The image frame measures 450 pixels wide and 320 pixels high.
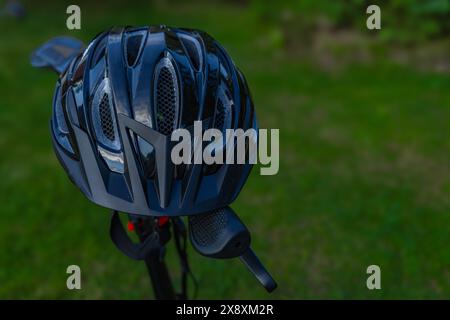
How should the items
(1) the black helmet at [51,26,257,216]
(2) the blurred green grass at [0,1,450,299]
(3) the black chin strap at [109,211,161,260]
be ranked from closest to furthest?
(1) the black helmet at [51,26,257,216] < (3) the black chin strap at [109,211,161,260] < (2) the blurred green grass at [0,1,450,299]

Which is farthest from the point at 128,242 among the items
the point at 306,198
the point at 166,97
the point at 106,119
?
the point at 306,198

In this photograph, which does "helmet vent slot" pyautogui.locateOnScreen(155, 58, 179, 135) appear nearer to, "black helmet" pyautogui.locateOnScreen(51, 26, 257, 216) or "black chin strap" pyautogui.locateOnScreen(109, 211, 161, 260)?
"black helmet" pyautogui.locateOnScreen(51, 26, 257, 216)

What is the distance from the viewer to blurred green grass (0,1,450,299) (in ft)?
12.6

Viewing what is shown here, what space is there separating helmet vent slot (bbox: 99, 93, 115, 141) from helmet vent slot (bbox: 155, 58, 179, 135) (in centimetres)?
17

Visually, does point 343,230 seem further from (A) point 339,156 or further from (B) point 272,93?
(B) point 272,93

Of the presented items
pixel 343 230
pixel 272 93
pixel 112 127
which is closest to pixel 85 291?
pixel 343 230

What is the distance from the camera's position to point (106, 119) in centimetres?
172

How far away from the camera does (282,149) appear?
546 cm

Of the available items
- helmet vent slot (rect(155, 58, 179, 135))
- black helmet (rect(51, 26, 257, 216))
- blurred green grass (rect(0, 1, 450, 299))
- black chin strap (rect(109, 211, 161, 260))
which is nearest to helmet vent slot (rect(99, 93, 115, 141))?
black helmet (rect(51, 26, 257, 216))

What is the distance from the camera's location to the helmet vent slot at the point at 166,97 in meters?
1.67

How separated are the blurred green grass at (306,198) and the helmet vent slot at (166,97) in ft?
7.63

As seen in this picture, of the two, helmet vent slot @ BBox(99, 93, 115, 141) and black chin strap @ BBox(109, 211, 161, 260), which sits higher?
helmet vent slot @ BBox(99, 93, 115, 141)

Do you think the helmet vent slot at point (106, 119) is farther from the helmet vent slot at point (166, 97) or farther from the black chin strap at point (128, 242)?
the black chin strap at point (128, 242)

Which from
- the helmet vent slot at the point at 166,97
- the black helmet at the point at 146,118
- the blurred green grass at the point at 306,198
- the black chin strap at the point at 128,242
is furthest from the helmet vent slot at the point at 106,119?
the blurred green grass at the point at 306,198
